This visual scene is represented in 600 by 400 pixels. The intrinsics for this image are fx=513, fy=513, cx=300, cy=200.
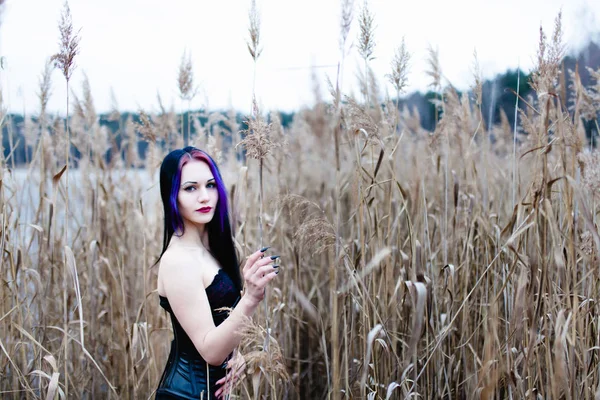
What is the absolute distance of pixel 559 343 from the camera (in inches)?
48.6

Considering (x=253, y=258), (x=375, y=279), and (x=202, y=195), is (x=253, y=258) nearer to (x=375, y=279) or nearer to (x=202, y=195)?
(x=202, y=195)

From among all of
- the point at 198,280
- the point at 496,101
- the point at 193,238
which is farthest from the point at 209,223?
the point at 496,101

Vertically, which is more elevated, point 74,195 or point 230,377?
point 74,195

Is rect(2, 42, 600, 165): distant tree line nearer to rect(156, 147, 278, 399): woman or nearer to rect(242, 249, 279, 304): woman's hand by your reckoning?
rect(156, 147, 278, 399): woman

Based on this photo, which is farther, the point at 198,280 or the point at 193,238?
the point at 193,238

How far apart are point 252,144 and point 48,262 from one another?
1.39m

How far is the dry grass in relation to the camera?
4.47 feet

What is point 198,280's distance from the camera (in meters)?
1.37

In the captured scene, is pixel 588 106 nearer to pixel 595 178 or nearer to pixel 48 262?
pixel 595 178

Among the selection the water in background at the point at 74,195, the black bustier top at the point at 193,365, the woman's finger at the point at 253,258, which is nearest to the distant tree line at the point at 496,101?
the water in background at the point at 74,195

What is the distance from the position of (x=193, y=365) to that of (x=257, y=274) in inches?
15.9

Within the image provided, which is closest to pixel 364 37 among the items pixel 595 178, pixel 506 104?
pixel 595 178

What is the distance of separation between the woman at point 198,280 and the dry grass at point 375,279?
0.38 feet

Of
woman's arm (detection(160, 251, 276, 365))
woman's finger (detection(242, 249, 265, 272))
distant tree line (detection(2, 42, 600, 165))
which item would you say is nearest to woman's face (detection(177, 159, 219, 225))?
woman's arm (detection(160, 251, 276, 365))
